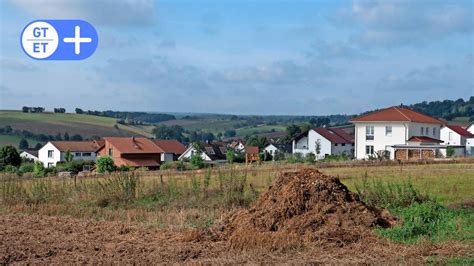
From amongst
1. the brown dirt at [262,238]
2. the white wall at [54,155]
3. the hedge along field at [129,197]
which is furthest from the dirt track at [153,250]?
the white wall at [54,155]

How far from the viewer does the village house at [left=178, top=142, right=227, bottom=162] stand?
103 m

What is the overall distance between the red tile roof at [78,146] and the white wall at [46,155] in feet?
2.19

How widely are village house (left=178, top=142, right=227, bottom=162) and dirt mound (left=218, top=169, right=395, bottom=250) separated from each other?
8441cm

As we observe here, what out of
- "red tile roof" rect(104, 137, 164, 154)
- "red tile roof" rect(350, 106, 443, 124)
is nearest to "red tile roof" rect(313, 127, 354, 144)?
"red tile roof" rect(350, 106, 443, 124)

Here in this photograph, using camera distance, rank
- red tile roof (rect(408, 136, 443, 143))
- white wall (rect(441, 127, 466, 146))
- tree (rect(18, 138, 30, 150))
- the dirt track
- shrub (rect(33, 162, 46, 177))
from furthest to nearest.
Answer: tree (rect(18, 138, 30, 150)) < white wall (rect(441, 127, 466, 146)) < red tile roof (rect(408, 136, 443, 143)) < shrub (rect(33, 162, 46, 177)) < the dirt track

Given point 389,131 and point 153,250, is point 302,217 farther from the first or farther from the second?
point 389,131

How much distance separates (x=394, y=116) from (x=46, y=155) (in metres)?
55.5

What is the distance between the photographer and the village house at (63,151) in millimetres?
99375

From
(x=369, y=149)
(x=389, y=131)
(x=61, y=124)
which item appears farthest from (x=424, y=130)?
(x=61, y=124)

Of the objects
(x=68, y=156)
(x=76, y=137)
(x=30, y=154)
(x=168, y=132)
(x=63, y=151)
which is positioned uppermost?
(x=168, y=132)

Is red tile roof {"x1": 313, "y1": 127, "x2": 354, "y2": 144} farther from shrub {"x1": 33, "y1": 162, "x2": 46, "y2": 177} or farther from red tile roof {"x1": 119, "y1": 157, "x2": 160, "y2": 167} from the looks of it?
shrub {"x1": 33, "y1": 162, "x2": 46, "y2": 177}

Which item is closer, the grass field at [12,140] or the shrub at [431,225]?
the shrub at [431,225]

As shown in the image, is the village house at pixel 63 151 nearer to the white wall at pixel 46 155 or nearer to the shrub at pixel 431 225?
the white wall at pixel 46 155

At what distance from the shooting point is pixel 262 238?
42.4ft
